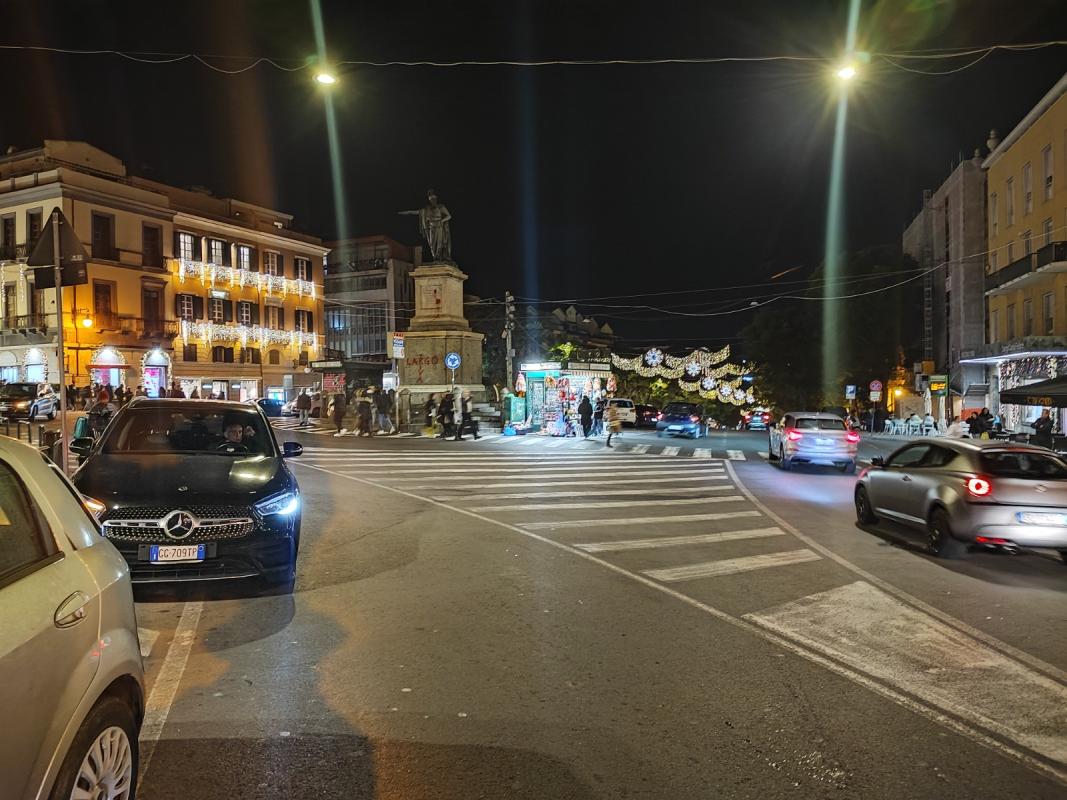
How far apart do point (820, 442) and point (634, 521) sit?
395 inches

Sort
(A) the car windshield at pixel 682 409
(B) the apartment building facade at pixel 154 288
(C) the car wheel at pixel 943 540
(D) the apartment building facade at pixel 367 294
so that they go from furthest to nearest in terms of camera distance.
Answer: (D) the apartment building facade at pixel 367 294 < (B) the apartment building facade at pixel 154 288 < (A) the car windshield at pixel 682 409 < (C) the car wheel at pixel 943 540

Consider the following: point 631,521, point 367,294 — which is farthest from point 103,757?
point 367,294

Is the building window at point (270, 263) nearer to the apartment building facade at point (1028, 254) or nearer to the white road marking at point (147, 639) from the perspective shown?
the apartment building facade at point (1028, 254)

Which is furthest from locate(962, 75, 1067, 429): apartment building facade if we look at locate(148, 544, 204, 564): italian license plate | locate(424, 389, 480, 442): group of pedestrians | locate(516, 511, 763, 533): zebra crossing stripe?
locate(148, 544, 204, 564): italian license plate

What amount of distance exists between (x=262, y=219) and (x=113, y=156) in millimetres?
11604

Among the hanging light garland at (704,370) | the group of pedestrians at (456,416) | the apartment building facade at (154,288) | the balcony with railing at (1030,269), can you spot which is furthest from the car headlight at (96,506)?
the hanging light garland at (704,370)

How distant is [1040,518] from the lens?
863cm

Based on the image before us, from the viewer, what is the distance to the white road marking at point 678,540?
970cm

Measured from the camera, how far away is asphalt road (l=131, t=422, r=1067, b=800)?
387 cm

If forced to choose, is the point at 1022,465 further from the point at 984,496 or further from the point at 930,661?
the point at 930,661

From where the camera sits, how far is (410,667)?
535cm

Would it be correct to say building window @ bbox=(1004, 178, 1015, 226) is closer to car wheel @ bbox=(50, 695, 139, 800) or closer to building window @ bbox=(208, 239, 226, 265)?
car wheel @ bbox=(50, 695, 139, 800)

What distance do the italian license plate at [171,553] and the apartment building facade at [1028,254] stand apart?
35126 millimetres

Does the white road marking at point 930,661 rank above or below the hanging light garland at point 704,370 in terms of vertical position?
below
